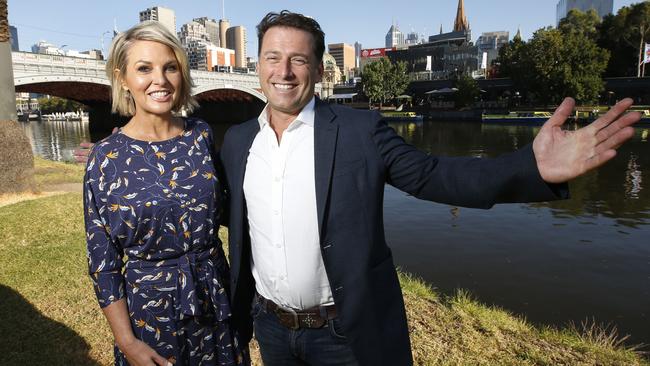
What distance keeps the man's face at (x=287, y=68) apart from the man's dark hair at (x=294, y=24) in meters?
0.02

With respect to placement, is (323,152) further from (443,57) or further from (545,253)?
(443,57)

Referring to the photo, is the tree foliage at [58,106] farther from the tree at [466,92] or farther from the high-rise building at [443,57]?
the tree at [466,92]

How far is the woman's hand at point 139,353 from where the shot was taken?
2135 mm

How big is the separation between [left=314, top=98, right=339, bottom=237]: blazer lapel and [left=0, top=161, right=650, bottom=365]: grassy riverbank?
239 centimetres

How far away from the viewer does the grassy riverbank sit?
12.7 ft

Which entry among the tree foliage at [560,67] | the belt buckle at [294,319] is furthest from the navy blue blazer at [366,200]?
the tree foliage at [560,67]

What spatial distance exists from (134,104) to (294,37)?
97cm

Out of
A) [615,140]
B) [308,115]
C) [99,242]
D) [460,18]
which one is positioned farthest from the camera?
[460,18]

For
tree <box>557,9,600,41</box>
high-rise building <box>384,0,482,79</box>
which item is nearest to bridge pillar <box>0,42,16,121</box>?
tree <box>557,9,600,41</box>

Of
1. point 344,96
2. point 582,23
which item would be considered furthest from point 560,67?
point 344,96

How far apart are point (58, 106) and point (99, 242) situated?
117358 mm

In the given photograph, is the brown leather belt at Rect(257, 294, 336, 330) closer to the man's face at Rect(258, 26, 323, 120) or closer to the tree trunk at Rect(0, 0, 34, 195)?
the man's face at Rect(258, 26, 323, 120)

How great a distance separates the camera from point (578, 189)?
1539 centimetres

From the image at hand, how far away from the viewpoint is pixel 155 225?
2.13 meters
